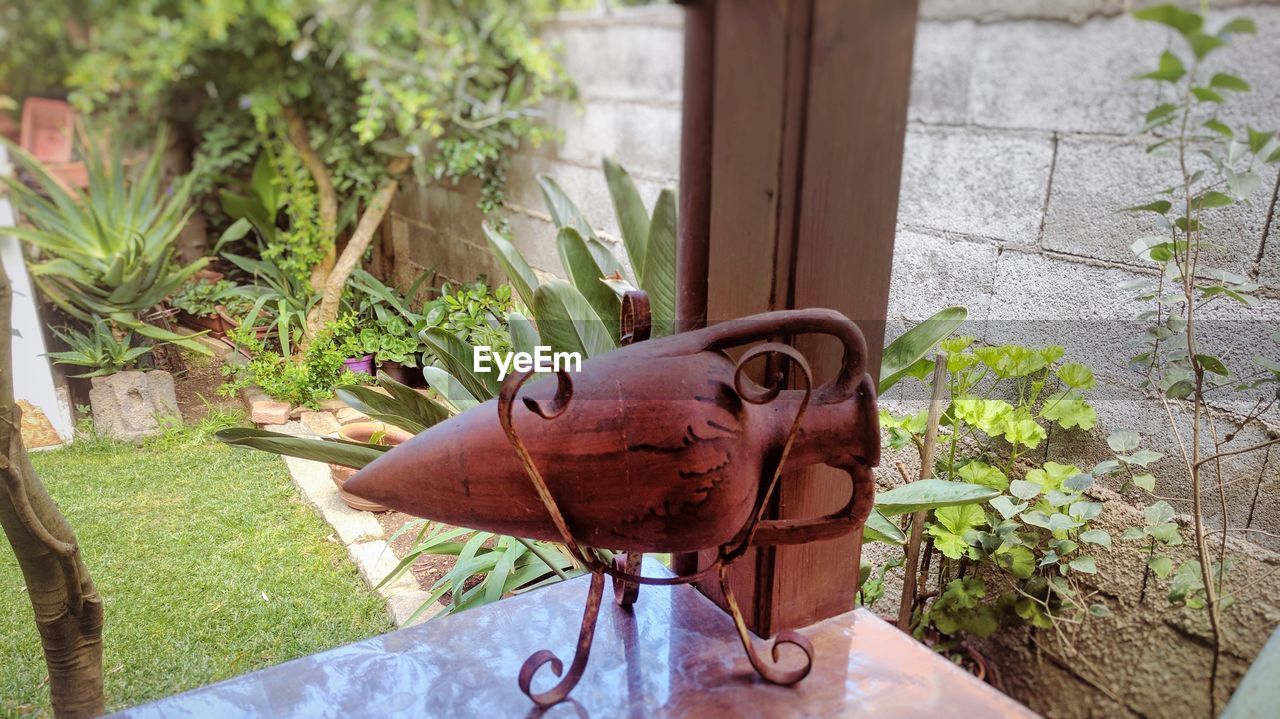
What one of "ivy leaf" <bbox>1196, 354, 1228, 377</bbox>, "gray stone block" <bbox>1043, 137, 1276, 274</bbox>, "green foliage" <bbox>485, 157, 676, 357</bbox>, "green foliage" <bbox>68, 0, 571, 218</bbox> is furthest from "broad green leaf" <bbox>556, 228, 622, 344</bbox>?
"ivy leaf" <bbox>1196, 354, 1228, 377</bbox>

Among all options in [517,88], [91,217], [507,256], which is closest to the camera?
[91,217]

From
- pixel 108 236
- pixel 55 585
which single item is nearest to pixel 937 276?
pixel 108 236

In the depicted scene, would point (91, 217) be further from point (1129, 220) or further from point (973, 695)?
point (1129, 220)

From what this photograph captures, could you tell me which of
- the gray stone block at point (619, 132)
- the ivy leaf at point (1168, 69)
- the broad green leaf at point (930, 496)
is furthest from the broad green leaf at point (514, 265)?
the ivy leaf at point (1168, 69)

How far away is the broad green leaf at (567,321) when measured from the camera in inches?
30.7

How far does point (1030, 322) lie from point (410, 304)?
0.67 meters

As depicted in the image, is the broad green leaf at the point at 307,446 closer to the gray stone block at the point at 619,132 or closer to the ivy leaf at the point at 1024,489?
the gray stone block at the point at 619,132

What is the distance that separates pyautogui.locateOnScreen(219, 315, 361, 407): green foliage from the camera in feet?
2.34

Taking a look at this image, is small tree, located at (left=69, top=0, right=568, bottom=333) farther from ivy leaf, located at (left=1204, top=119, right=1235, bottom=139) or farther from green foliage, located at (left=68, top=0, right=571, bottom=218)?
ivy leaf, located at (left=1204, top=119, right=1235, bottom=139)

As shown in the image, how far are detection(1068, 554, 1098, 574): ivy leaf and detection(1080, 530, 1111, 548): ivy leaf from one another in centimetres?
2

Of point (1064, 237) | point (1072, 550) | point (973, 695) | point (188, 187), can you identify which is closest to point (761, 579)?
point (973, 695)

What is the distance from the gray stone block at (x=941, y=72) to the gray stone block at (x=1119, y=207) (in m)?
0.10

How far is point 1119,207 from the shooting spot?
77 cm

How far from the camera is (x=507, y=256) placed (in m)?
0.81
